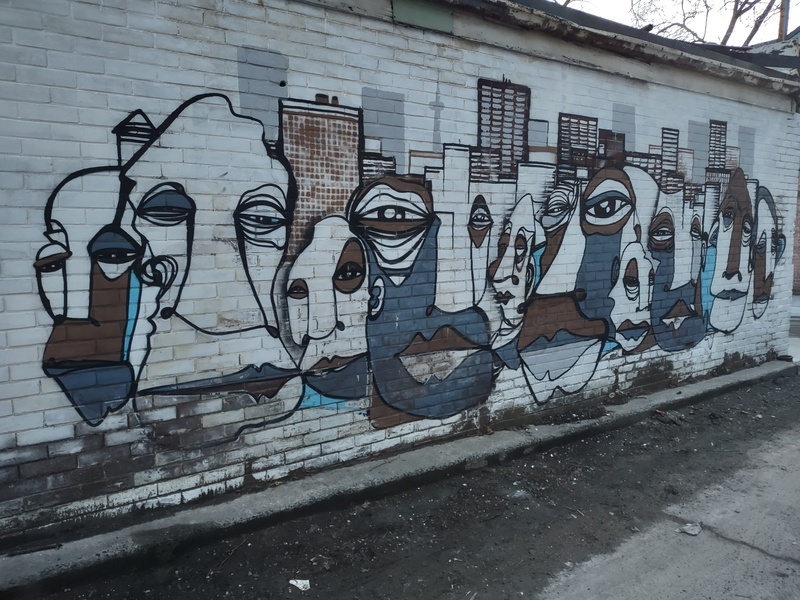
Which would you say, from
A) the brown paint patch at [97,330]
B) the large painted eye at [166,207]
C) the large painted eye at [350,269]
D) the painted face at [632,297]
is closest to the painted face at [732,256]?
the painted face at [632,297]

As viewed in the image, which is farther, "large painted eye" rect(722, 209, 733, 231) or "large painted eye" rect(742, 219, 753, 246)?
"large painted eye" rect(742, 219, 753, 246)

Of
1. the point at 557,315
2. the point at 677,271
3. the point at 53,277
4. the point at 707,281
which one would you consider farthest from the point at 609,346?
the point at 53,277

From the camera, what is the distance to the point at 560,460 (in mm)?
4801

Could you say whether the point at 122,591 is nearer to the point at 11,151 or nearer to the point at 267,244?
the point at 267,244

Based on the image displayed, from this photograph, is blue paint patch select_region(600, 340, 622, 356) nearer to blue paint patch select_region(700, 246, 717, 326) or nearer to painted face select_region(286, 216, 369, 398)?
blue paint patch select_region(700, 246, 717, 326)

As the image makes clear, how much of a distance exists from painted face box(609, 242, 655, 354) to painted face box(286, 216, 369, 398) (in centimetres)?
304

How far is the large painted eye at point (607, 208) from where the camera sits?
216 inches

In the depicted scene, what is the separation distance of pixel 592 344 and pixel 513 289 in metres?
1.29

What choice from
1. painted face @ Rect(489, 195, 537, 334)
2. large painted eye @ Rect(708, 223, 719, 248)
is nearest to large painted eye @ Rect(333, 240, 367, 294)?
painted face @ Rect(489, 195, 537, 334)

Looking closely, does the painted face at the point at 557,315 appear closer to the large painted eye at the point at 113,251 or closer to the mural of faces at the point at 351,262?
the mural of faces at the point at 351,262

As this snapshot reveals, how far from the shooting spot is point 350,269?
4.10 m

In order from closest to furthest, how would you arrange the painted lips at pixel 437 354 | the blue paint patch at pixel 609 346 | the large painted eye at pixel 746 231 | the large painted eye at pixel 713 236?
the painted lips at pixel 437 354, the blue paint patch at pixel 609 346, the large painted eye at pixel 713 236, the large painted eye at pixel 746 231

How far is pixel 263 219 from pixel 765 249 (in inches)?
274

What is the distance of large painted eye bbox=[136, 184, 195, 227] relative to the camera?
3.28 meters
